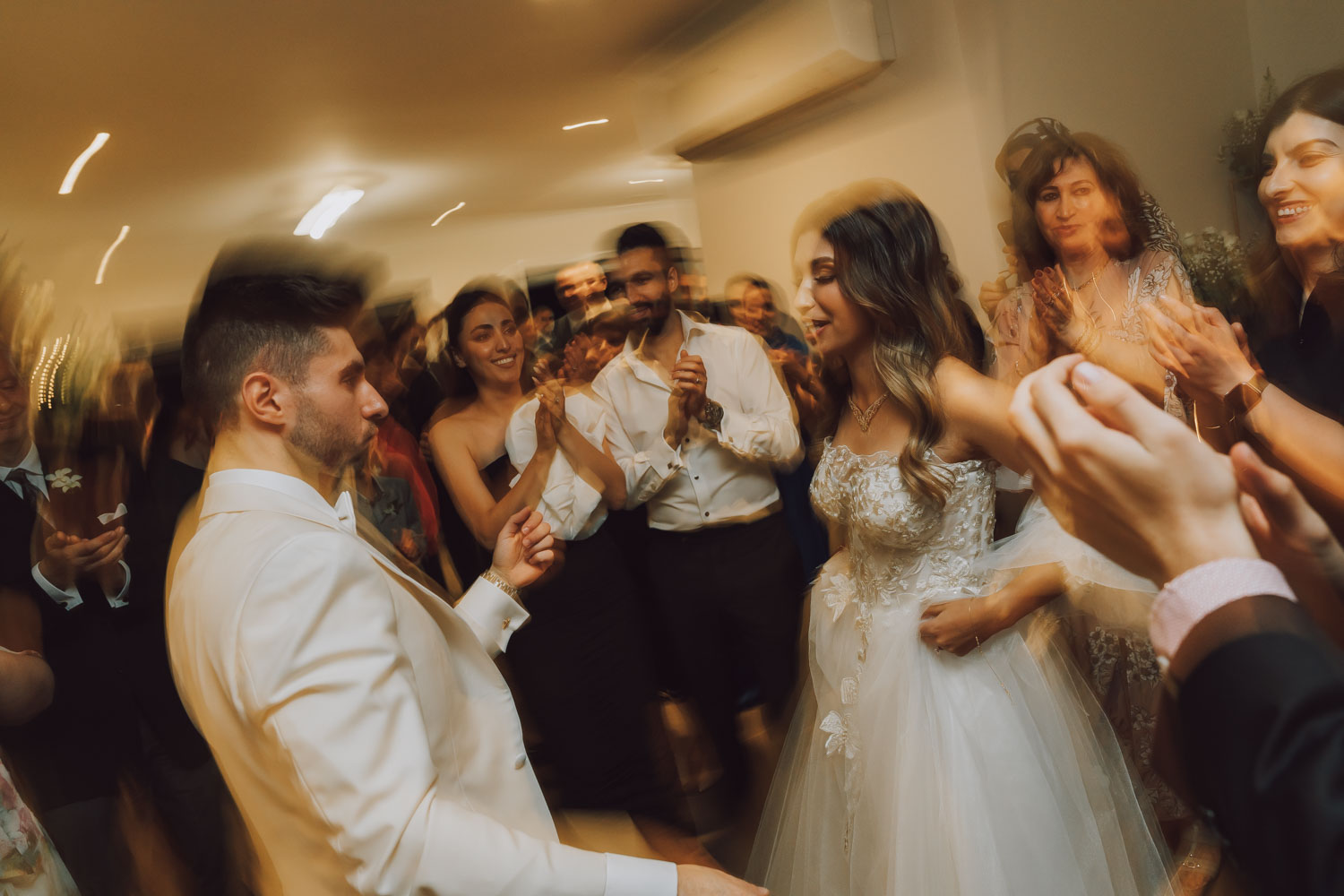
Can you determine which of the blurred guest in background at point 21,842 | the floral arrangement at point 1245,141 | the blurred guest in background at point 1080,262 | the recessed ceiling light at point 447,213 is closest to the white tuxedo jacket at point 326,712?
the blurred guest in background at point 21,842

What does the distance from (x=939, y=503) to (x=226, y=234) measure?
128cm

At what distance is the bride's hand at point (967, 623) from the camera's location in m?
1.02

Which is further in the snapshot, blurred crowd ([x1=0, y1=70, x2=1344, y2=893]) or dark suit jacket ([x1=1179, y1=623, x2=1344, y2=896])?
blurred crowd ([x1=0, y1=70, x2=1344, y2=893])

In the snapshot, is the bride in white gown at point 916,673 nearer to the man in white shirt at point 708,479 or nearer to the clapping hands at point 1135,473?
the man in white shirt at point 708,479

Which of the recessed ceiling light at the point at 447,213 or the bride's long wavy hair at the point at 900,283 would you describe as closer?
the bride's long wavy hair at the point at 900,283

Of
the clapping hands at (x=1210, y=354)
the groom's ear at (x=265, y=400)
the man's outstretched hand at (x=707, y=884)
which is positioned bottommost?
the man's outstretched hand at (x=707, y=884)

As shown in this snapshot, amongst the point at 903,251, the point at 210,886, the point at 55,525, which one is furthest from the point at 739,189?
the point at 210,886

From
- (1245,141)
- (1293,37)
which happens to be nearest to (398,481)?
(1245,141)

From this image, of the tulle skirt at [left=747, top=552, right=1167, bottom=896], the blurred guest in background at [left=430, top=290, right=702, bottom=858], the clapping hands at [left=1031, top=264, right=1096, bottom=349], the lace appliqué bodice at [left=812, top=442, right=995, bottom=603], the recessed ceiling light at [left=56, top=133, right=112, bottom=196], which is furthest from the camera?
the blurred guest in background at [left=430, top=290, right=702, bottom=858]

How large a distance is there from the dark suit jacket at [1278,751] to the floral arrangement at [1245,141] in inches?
65.1

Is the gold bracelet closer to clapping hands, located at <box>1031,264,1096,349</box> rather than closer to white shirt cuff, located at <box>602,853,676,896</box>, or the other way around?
white shirt cuff, located at <box>602,853,676,896</box>

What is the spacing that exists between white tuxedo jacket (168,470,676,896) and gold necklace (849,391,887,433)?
728mm

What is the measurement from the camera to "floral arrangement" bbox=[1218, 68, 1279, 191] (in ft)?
5.07

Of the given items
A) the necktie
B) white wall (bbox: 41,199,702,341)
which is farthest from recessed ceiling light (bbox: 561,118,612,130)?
the necktie
